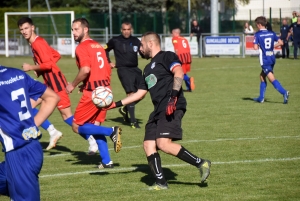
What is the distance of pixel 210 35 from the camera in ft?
115

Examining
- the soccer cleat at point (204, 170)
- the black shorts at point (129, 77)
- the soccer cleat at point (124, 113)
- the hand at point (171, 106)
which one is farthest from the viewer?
the soccer cleat at point (124, 113)

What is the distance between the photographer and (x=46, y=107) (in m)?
5.27

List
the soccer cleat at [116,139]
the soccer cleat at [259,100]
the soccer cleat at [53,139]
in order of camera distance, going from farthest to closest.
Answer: the soccer cleat at [259,100] → the soccer cleat at [53,139] → the soccer cleat at [116,139]

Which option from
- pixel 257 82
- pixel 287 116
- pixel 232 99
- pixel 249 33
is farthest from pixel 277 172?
pixel 249 33

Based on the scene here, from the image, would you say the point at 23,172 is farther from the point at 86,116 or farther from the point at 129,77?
the point at 129,77

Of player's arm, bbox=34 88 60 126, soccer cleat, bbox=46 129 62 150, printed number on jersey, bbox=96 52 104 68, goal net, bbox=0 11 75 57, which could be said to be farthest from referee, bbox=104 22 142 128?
goal net, bbox=0 11 75 57

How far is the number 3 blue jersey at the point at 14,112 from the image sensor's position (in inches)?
197

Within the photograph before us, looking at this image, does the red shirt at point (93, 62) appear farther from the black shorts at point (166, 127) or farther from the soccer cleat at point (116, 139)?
the black shorts at point (166, 127)

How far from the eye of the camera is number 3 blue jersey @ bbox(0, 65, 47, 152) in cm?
499

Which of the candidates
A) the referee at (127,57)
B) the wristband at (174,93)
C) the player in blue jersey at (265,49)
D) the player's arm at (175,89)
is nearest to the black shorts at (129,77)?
the referee at (127,57)

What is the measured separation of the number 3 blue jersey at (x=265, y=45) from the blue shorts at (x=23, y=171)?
1140 cm

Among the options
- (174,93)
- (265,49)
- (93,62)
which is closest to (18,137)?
(174,93)

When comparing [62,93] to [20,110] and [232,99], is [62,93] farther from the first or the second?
[232,99]

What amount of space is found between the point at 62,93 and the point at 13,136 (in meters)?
5.09
